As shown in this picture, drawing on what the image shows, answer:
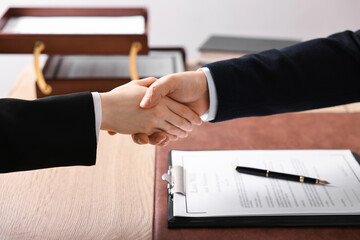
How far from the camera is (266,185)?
86 cm

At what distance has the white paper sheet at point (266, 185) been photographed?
2.60 ft

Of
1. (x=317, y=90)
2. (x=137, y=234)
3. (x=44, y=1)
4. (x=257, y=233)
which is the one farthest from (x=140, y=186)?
(x=44, y=1)

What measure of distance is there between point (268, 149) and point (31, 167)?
0.55 meters

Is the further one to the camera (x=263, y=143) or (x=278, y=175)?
(x=263, y=143)

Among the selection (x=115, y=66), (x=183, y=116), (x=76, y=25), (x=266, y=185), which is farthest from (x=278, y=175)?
(x=76, y=25)

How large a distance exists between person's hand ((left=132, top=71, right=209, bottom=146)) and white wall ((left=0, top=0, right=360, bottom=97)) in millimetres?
1279

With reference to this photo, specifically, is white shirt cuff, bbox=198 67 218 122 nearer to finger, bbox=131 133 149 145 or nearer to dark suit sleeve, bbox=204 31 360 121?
dark suit sleeve, bbox=204 31 360 121

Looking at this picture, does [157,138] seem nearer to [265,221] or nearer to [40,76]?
[265,221]

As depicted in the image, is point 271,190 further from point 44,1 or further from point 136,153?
point 44,1

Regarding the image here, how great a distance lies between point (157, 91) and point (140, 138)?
13 centimetres

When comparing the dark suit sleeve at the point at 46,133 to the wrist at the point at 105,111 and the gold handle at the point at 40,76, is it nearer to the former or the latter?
the wrist at the point at 105,111

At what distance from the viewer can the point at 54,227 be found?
2.52 feet

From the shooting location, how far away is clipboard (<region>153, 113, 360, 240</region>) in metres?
0.75

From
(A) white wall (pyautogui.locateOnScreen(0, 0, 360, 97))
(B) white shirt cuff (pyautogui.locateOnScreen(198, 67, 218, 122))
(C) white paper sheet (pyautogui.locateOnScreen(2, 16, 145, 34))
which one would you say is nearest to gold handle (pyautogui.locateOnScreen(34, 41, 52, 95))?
(C) white paper sheet (pyautogui.locateOnScreen(2, 16, 145, 34))
